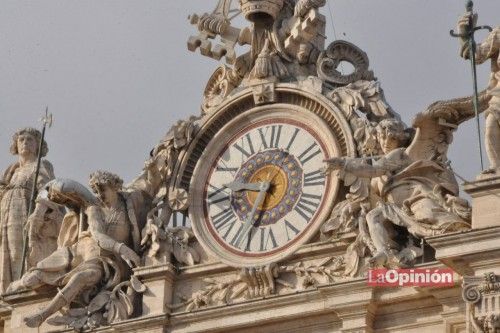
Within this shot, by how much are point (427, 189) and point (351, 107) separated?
54.0 inches

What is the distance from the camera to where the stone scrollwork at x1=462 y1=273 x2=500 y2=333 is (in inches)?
912

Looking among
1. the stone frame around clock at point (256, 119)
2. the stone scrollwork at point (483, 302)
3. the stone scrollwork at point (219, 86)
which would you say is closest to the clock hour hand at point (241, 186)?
the stone frame around clock at point (256, 119)

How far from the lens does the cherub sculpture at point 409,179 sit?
971 inches

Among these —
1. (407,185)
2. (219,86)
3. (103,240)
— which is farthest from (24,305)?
(407,185)

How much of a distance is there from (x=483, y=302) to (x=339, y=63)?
4027mm

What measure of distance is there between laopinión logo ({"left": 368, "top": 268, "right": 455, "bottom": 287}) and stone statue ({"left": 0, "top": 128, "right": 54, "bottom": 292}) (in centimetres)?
519

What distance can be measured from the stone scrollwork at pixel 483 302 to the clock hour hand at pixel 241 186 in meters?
3.41

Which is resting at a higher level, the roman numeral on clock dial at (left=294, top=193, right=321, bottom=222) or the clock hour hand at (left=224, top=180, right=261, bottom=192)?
the clock hour hand at (left=224, top=180, right=261, bottom=192)

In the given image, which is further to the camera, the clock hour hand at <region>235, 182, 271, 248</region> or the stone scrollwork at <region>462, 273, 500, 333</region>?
the clock hour hand at <region>235, 182, 271, 248</region>

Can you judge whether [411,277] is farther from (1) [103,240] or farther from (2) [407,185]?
(1) [103,240]

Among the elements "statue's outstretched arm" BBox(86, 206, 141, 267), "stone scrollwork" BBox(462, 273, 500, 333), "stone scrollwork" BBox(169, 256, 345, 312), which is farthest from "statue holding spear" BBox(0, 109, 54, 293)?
"stone scrollwork" BBox(462, 273, 500, 333)

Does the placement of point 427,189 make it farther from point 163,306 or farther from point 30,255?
point 30,255

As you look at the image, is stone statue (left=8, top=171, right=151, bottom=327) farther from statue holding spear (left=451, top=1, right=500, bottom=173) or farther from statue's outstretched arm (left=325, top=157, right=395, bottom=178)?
statue holding spear (left=451, top=1, right=500, bottom=173)

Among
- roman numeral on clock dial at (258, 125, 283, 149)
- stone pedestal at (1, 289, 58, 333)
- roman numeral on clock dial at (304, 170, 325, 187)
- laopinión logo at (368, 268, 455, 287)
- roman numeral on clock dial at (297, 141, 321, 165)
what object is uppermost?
roman numeral on clock dial at (258, 125, 283, 149)
